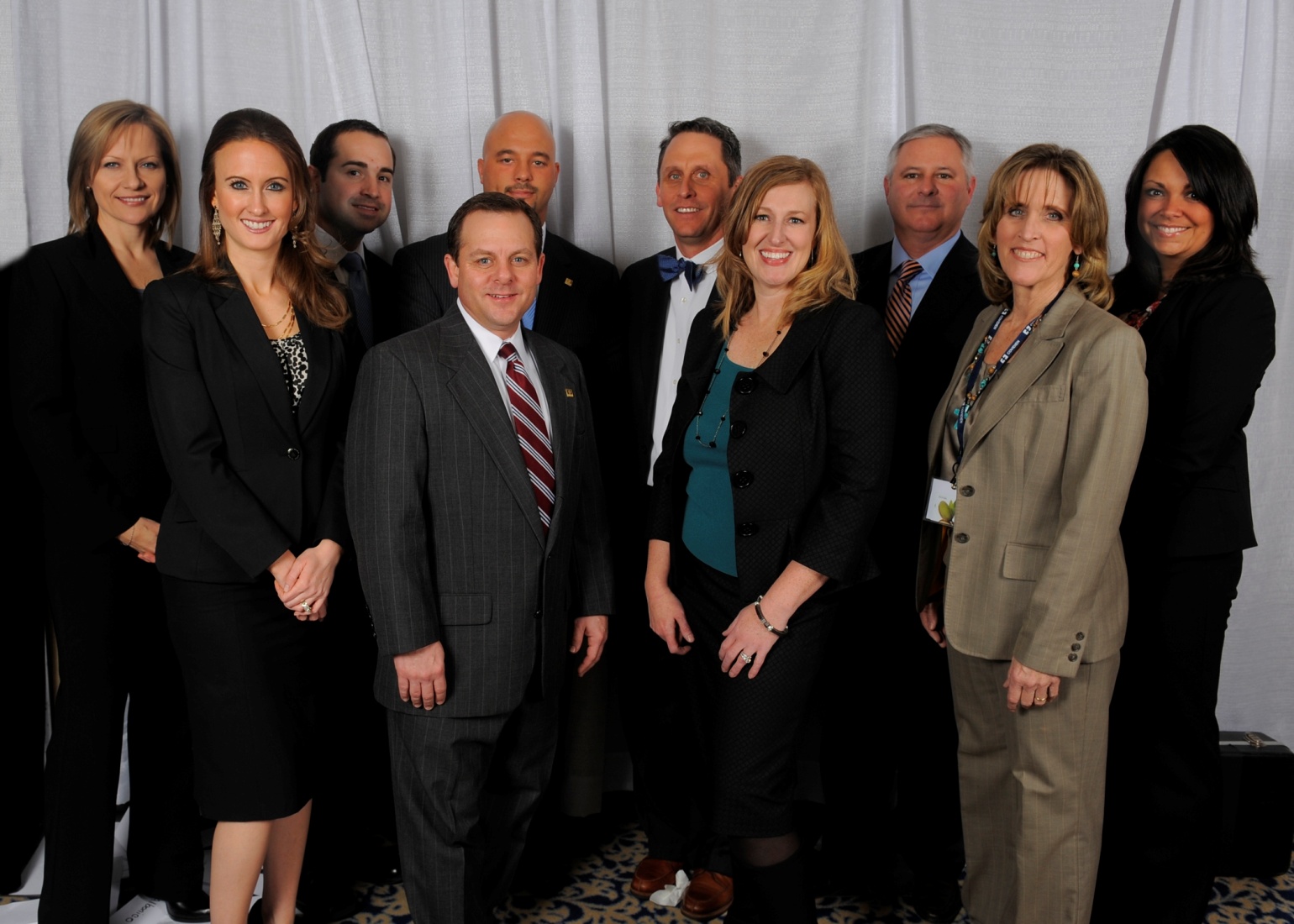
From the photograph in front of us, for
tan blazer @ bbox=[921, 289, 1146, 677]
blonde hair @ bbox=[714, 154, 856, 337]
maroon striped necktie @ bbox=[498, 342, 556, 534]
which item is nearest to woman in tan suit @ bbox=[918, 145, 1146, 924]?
tan blazer @ bbox=[921, 289, 1146, 677]

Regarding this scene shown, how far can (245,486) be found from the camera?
2.19 meters

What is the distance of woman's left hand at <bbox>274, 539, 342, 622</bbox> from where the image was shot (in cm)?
221

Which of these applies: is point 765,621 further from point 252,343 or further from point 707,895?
point 252,343

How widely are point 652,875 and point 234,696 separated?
131 cm

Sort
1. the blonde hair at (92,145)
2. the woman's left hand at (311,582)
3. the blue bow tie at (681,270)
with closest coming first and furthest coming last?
the woman's left hand at (311,582) < the blonde hair at (92,145) < the blue bow tie at (681,270)

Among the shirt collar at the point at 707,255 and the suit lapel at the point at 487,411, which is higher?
the shirt collar at the point at 707,255

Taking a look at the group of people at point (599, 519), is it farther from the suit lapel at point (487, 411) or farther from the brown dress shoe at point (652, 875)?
the brown dress shoe at point (652, 875)

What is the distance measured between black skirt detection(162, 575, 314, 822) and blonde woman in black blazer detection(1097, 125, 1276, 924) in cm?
204

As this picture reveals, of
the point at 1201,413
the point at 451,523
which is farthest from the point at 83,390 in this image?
the point at 1201,413

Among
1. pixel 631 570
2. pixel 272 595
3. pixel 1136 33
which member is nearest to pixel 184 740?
pixel 272 595

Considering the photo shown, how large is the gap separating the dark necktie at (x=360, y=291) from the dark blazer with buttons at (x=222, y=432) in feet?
2.42

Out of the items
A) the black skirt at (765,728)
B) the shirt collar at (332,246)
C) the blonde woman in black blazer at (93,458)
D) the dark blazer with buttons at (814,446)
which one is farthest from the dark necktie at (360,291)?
the black skirt at (765,728)

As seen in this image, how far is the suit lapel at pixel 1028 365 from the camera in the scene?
205 centimetres

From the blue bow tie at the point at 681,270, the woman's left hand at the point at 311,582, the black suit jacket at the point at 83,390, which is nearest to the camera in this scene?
the woman's left hand at the point at 311,582
